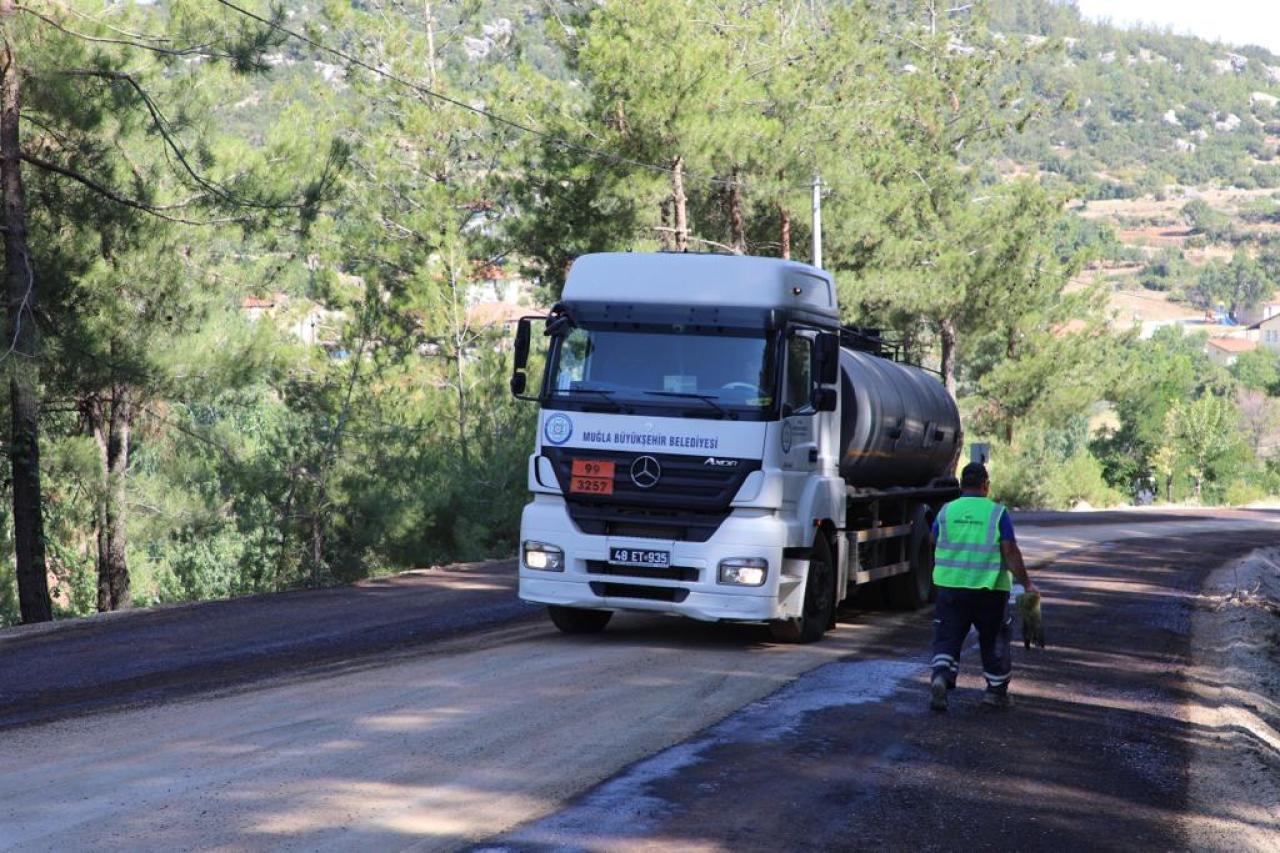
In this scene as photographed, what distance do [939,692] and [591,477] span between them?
11.5ft

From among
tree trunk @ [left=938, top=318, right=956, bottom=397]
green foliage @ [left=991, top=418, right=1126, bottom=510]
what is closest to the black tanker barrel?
tree trunk @ [left=938, top=318, right=956, bottom=397]

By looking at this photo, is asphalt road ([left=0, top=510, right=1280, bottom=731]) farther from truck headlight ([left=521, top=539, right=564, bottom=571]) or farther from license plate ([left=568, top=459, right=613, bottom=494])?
license plate ([left=568, top=459, right=613, bottom=494])

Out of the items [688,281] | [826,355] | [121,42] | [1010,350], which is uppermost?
[121,42]

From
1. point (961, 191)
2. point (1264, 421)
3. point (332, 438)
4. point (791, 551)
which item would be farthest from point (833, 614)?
point (1264, 421)

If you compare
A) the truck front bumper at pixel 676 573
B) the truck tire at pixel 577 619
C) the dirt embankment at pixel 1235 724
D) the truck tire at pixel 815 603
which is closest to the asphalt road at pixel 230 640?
the truck tire at pixel 577 619

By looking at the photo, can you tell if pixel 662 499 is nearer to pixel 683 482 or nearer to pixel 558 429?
pixel 683 482

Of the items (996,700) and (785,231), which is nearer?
(996,700)

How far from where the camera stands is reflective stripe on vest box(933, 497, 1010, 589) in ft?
33.2

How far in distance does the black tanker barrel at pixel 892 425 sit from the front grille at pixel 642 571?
99.9 inches

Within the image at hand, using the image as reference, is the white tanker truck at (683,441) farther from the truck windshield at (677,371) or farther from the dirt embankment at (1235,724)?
the dirt embankment at (1235,724)

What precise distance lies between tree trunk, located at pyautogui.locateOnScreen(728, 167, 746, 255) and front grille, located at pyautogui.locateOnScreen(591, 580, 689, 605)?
2517 centimetres

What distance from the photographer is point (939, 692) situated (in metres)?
10.0

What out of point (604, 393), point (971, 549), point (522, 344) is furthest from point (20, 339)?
point (971, 549)

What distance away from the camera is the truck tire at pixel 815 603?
13.0 meters
